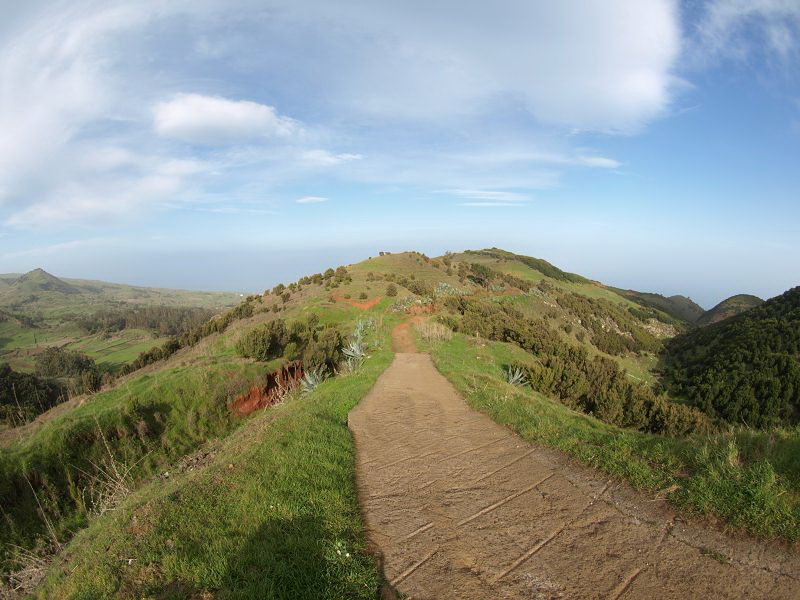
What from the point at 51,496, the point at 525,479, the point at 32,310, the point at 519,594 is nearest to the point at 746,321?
the point at 525,479

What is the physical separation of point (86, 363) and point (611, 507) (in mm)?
56930

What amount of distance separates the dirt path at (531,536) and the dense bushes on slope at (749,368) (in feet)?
42.7

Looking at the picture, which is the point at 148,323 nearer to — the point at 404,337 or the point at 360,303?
the point at 360,303

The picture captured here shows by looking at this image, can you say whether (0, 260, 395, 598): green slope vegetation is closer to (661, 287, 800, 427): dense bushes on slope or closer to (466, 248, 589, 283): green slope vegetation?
(661, 287, 800, 427): dense bushes on slope

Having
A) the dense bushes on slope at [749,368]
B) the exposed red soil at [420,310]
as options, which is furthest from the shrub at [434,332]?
the dense bushes on slope at [749,368]

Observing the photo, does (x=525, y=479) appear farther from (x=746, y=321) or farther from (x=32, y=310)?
(x=32, y=310)

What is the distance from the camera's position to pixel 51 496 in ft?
31.3

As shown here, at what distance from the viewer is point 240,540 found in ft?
14.6

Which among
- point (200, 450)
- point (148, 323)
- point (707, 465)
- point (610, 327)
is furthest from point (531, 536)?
point (148, 323)

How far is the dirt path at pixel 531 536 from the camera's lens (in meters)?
3.62

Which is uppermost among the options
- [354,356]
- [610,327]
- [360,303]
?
[360,303]

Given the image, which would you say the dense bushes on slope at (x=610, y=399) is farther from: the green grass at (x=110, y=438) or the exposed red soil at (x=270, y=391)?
the green grass at (x=110, y=438)

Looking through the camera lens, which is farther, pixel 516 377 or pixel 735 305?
pixel 735 305

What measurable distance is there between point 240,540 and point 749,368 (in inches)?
968
